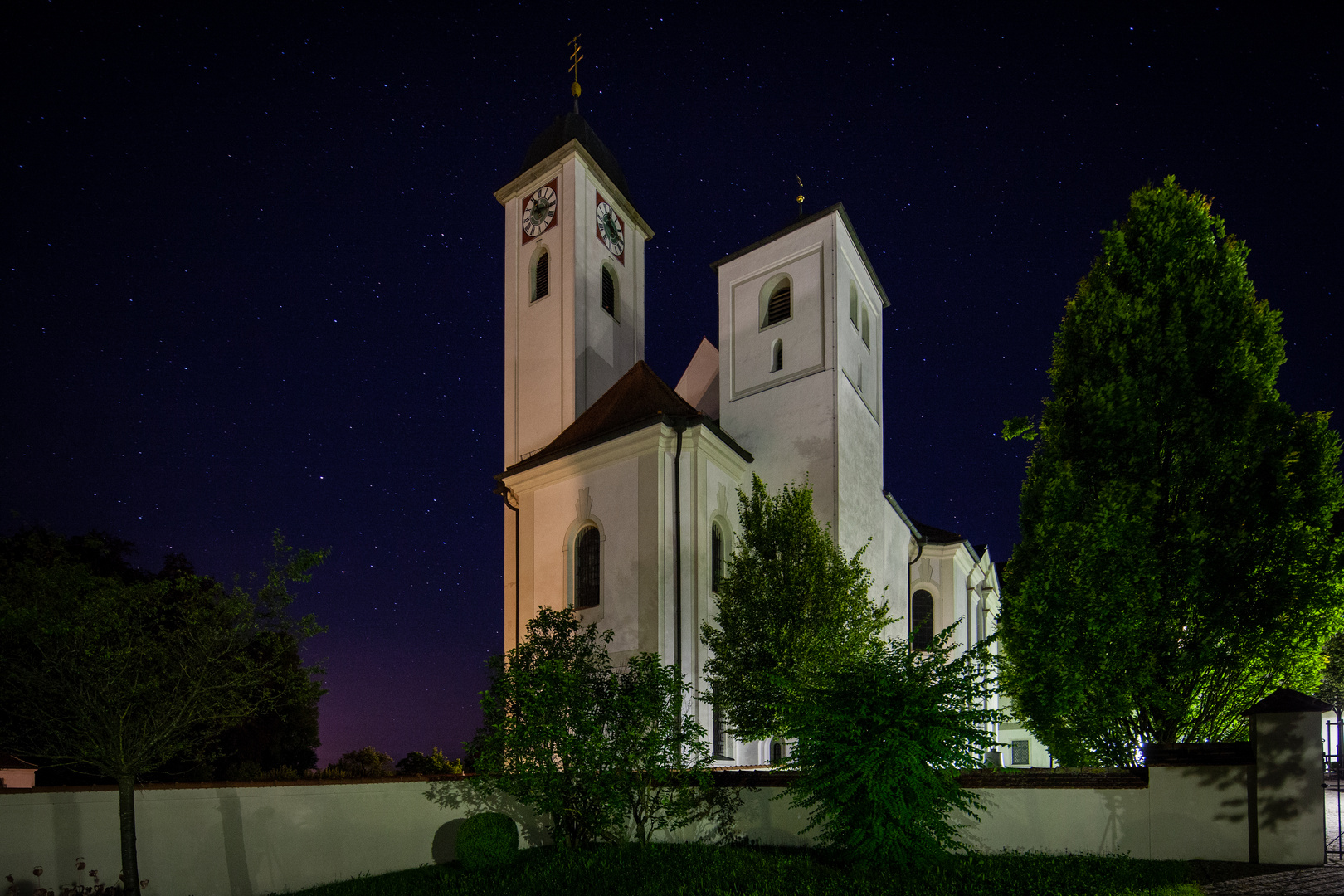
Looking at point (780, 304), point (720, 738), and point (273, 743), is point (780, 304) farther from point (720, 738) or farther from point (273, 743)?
point (273, 743)

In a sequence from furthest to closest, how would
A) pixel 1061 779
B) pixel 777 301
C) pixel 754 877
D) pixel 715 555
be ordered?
pixel 777 301
pixel 715 555
pixel 1061 779
pixel 754 877

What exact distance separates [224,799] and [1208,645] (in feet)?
43.3

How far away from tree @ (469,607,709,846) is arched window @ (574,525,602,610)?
688cm

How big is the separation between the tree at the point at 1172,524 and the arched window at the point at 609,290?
58.8ft

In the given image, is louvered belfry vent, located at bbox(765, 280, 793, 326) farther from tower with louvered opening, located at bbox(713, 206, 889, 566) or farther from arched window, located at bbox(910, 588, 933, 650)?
arched window, located at bbox(910, 588, 933, 650)

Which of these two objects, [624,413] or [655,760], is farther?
[624,413]

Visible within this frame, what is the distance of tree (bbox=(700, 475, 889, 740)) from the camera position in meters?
16.7

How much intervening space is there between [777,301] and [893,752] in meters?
15.6

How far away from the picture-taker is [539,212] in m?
29.1

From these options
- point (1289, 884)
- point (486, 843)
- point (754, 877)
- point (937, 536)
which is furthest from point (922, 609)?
point (754, 877)

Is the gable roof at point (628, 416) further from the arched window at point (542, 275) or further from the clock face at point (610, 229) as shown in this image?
the clock face at point (610, 229)

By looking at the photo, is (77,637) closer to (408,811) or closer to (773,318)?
(408,811)

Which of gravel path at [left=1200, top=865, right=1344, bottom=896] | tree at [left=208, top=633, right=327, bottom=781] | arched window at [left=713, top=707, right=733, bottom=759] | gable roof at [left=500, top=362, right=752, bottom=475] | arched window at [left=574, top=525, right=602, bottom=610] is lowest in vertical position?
tree at [left=208, top=633, right=327, bottom=781]

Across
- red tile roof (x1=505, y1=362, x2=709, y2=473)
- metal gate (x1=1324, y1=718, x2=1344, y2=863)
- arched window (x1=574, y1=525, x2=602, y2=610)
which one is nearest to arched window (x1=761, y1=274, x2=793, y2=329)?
red tile roof (x1=505, y1=362, x2=709, y2=473)
